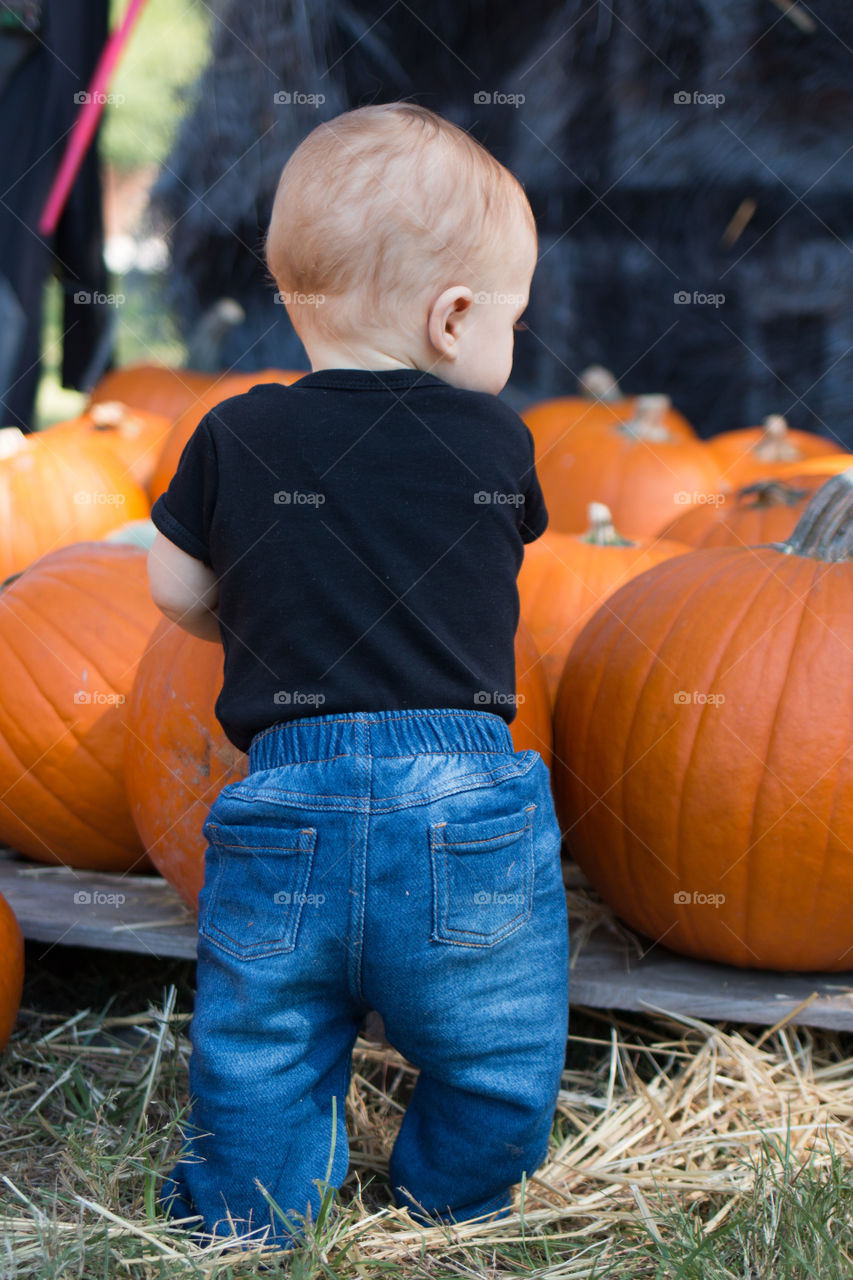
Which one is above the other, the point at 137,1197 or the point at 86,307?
the point at 86,307

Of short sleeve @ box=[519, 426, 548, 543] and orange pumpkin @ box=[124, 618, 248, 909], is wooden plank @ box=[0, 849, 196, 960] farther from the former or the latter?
short sleeve @ box=[519, 426, 548, 543]

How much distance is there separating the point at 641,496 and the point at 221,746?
1854 millimetres

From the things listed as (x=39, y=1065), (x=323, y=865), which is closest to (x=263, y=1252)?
(x=323, y=865)

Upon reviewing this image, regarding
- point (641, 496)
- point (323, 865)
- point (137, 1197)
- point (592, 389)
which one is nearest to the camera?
point (323, 865)

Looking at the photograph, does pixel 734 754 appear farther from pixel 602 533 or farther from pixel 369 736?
pixel 602 533

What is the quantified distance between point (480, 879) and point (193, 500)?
0.56 m

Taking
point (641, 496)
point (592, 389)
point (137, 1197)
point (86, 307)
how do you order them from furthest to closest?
point (86, 307) < point (592, 389) < point (641, 496) < point (137, 1197)

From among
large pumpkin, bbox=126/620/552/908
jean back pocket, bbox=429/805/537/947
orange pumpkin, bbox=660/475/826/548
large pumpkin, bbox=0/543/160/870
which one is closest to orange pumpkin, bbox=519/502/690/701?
orange pumpkin, bbox=660/475/826/548

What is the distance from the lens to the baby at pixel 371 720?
4.33 ft

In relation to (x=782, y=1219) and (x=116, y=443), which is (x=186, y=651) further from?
(x=116, y=443)

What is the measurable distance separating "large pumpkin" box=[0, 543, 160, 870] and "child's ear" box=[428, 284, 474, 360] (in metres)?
0.97

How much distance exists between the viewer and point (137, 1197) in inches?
57.4

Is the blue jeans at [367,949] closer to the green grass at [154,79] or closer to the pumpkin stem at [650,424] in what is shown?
the pumpkin stem at [650,424]

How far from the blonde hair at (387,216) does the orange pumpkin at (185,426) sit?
6.15 ft
